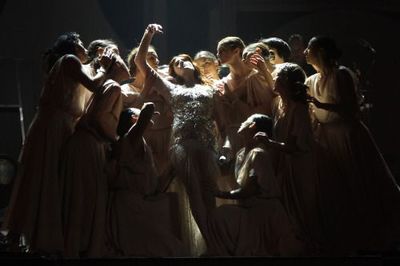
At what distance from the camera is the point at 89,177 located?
752 cm

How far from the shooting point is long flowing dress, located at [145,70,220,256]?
24.9 feet

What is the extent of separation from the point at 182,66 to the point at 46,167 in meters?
1.09

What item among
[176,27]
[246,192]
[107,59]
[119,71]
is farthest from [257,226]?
[176,27]

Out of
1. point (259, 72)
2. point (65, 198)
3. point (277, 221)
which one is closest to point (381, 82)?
point (259, 72)

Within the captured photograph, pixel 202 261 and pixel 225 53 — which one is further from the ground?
pixel 225 53

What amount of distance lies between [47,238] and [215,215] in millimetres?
970

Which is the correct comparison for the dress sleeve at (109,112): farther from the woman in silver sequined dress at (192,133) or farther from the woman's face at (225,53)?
the woman's face at (225,53)

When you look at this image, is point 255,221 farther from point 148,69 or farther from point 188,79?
point 148,69

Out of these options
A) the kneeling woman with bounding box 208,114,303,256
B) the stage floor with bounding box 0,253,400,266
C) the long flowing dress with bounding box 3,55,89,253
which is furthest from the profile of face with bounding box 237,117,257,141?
the long flowing dress with bounding box 3,55,89,253

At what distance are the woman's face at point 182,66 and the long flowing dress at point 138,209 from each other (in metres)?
0.57

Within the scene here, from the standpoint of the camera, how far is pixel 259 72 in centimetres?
800

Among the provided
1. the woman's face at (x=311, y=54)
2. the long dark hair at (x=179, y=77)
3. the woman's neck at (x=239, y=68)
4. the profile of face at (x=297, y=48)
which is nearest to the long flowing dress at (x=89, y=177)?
the long dark hair at (x=179, y=77)

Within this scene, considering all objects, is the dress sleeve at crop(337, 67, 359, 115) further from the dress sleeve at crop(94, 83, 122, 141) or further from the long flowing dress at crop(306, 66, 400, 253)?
the dress sleeve at crop(94, 83, 122, 141)

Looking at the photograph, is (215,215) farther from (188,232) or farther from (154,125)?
(154,125)
